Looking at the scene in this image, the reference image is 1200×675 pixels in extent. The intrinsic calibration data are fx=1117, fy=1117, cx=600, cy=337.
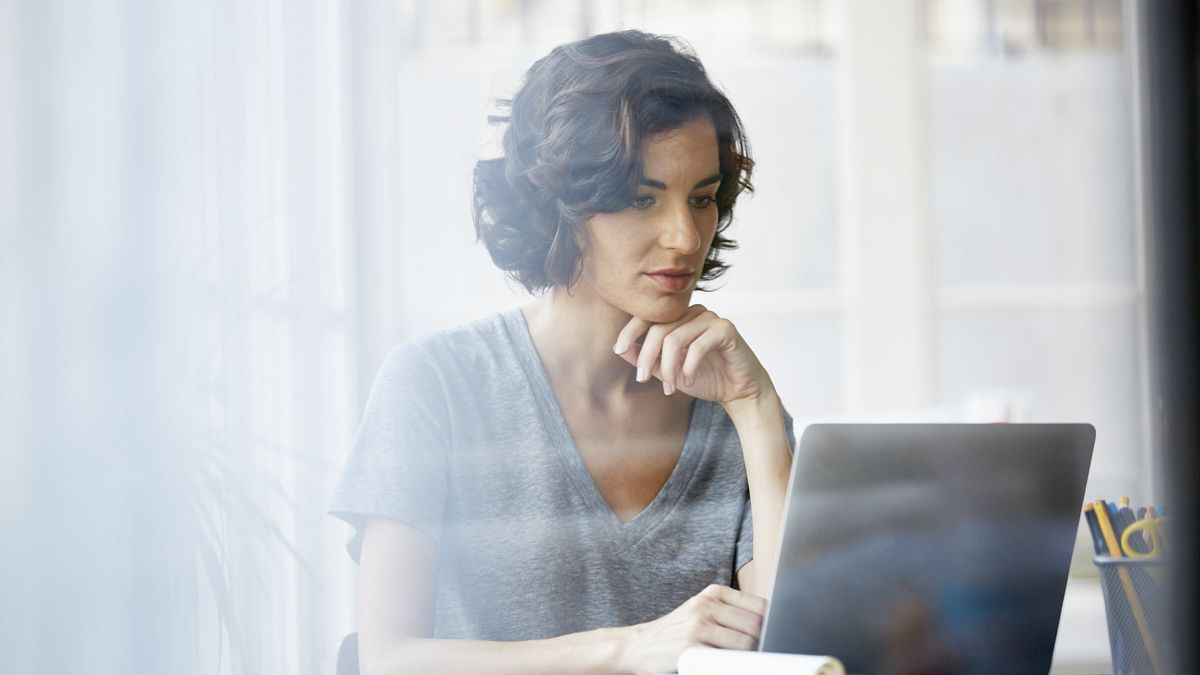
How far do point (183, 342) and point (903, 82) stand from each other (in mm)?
949

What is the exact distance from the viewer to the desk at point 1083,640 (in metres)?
1.16

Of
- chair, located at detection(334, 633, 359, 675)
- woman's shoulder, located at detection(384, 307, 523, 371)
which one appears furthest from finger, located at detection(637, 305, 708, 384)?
→ chair, located at detection(334, 633, 359, 675)

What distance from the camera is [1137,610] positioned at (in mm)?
881

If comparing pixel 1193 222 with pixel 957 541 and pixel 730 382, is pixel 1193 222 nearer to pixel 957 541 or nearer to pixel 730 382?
pixel 957 541

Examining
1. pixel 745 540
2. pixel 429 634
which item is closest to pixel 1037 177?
pixel 745 540

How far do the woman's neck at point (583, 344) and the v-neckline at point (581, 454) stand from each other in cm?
1

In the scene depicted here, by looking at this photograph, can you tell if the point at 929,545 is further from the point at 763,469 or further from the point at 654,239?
the point at 654,239

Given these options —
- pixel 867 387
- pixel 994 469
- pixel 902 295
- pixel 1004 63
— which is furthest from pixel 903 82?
pixel 994 469

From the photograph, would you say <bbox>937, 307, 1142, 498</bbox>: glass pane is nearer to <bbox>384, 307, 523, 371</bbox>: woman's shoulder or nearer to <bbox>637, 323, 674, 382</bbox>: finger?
<bbox>637, 323, 674, 382</bbox>: finger

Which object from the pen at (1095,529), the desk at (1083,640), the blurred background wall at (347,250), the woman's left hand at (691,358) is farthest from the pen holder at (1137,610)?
the woman's left hand at (691,358)

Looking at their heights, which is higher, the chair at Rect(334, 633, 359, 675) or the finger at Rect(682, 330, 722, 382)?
the finger at Rect(682, 330, 722, 382)

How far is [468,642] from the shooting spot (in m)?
0.98

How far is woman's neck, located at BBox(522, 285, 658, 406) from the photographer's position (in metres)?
1.04

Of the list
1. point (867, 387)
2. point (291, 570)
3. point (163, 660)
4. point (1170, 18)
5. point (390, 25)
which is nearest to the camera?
point (1170, 18)
